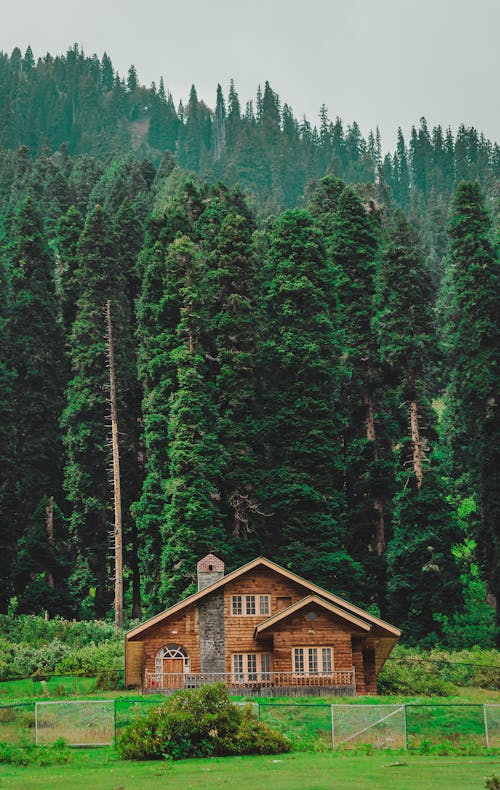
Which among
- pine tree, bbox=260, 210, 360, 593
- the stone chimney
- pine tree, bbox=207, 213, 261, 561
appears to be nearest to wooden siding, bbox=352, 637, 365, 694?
the stone chimney

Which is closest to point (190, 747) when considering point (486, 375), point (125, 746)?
point (125, 746)

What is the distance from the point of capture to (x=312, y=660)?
149 feet

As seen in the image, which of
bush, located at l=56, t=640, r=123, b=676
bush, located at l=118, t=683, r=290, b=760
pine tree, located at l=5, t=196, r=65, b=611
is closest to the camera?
bush, located at l=118, t=683, r=290, b=760

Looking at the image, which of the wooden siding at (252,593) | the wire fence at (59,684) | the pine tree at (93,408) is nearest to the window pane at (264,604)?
the wooden siding at (252,593)

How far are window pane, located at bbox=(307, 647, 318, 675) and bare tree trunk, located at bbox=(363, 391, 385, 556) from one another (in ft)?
57.0

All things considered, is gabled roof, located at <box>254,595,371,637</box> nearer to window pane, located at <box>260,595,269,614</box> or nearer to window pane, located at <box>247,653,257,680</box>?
window pane, located at <box>260,595,269,614</box>

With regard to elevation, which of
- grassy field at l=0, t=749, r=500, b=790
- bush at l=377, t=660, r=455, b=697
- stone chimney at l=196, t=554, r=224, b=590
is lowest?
grassy field at l=0, t=749, r=500, b=790

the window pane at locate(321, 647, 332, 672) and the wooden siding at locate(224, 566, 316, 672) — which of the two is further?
the wooden siding at locate(224, 566, 316, 672)

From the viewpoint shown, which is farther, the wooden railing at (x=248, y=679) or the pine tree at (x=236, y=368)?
the pine tree at (x=236, y=368)

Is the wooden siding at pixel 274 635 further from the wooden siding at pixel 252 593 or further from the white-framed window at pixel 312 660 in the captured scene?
the white-framed window at pixel 312 660

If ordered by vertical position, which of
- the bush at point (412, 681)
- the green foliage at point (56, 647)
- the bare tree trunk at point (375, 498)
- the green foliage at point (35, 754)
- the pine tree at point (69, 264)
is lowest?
the green foliage at point (35, 754)

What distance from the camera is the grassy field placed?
74.6ft

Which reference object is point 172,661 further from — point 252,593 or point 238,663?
point 252,593

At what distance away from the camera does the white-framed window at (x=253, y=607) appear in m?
47.6
